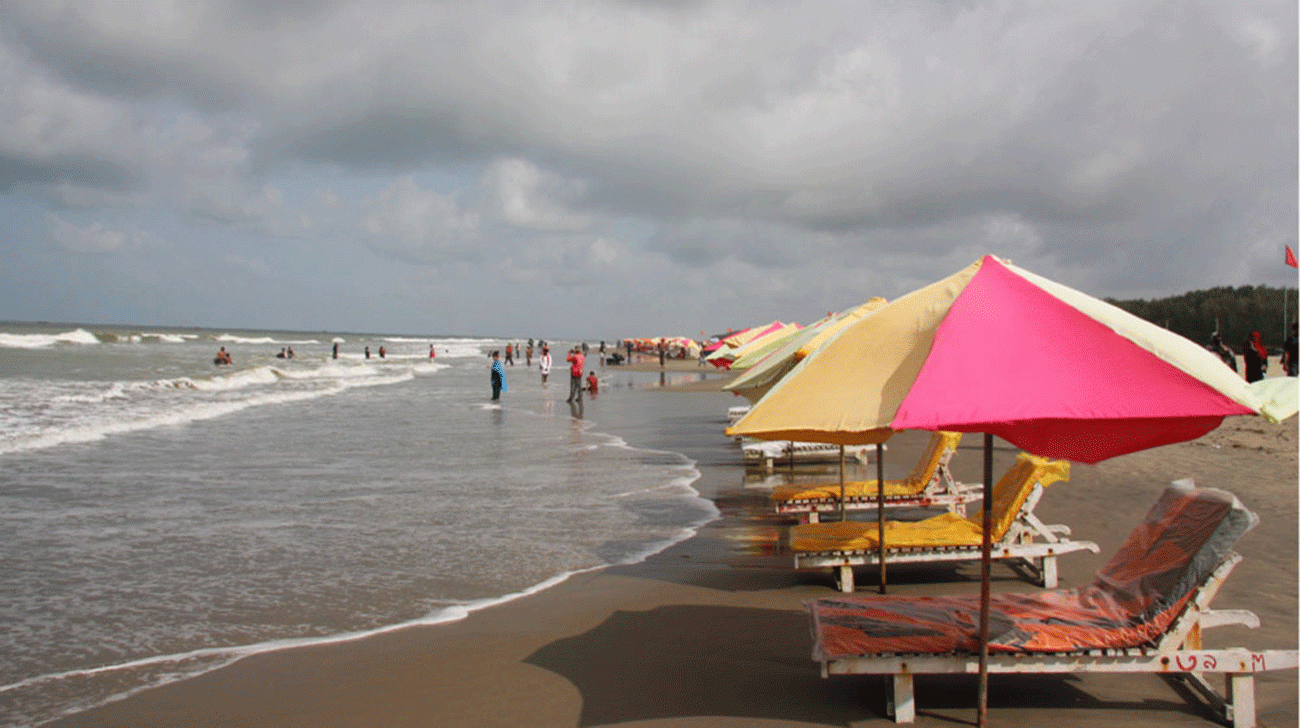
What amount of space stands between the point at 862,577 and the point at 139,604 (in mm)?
6119

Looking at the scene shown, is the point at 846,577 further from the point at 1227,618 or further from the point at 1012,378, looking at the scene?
the point at 1012,378

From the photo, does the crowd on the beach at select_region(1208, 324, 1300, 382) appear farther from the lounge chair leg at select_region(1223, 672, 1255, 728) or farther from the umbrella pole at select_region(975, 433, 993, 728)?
the umbrella pole at select_region(975, 433, 993, 728)

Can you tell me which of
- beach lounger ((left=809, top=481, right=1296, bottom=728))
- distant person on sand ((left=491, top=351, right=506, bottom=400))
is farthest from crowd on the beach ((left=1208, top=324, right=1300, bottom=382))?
distant person on sand ((left=491, top=351, right=506, bottom=400))

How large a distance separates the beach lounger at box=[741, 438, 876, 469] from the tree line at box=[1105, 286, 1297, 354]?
1621 inches

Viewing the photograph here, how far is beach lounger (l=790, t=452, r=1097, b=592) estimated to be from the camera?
7.11m

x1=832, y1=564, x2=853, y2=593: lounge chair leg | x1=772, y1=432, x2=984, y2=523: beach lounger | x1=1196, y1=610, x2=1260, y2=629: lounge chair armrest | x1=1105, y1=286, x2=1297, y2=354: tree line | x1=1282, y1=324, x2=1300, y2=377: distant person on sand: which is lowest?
x1=832, y1=564, x2=853, y2=593: lounge chair leg

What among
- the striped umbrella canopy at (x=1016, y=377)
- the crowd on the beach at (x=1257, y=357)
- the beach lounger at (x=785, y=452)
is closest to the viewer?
the striped umbrella canopy at (x=1016, y=377)

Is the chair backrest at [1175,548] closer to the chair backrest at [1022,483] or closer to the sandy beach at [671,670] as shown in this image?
the sandy beach at [671,670]

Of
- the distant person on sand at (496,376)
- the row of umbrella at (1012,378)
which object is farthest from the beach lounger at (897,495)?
the distant person on sand at (496,376)

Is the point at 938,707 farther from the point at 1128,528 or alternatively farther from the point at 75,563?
the point at 75,563

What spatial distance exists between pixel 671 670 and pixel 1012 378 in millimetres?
3000

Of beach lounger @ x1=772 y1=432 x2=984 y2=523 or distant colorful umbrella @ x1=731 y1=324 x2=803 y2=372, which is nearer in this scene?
beach lounger @ x1=772 y1=432 x2=984 y2=523

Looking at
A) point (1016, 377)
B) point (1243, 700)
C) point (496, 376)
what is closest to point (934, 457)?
point (1243, 700)

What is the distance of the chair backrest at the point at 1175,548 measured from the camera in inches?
174
